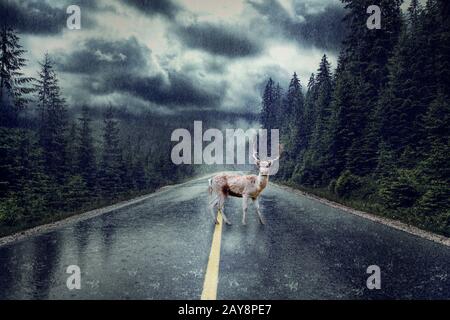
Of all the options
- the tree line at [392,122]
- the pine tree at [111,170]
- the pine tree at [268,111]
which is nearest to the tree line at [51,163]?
the pine tree at [111,170]

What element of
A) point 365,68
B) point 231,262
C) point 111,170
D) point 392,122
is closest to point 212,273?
point 231,262

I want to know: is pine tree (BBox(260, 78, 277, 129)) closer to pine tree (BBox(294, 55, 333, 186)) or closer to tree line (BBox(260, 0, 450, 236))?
pine tree (BBox(294, 55, 333, 186))

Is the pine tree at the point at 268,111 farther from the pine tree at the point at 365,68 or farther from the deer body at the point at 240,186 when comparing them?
the deer body at the point at 240,186

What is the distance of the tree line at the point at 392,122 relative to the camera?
14.7 m

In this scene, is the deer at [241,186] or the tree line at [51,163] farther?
the tree line at [51,163]

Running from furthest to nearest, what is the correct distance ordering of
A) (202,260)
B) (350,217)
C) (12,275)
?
1. (350,217)
2. (202,260)
3. (12,275)

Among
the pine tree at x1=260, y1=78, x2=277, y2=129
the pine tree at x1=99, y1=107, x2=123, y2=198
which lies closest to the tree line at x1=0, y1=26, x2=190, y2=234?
the pine tree at x1=99, y1=107, x2=123, y2=198

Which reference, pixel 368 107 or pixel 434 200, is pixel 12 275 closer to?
pixel 434 200

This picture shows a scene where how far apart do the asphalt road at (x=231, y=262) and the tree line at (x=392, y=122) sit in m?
4.58

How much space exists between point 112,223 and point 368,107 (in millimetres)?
24850

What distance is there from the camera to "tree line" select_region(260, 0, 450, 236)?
48.3 ft

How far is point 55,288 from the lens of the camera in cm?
437

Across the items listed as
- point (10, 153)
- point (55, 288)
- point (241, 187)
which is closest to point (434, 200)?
point (241, 187)

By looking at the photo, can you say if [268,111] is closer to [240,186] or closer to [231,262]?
[240,186]
